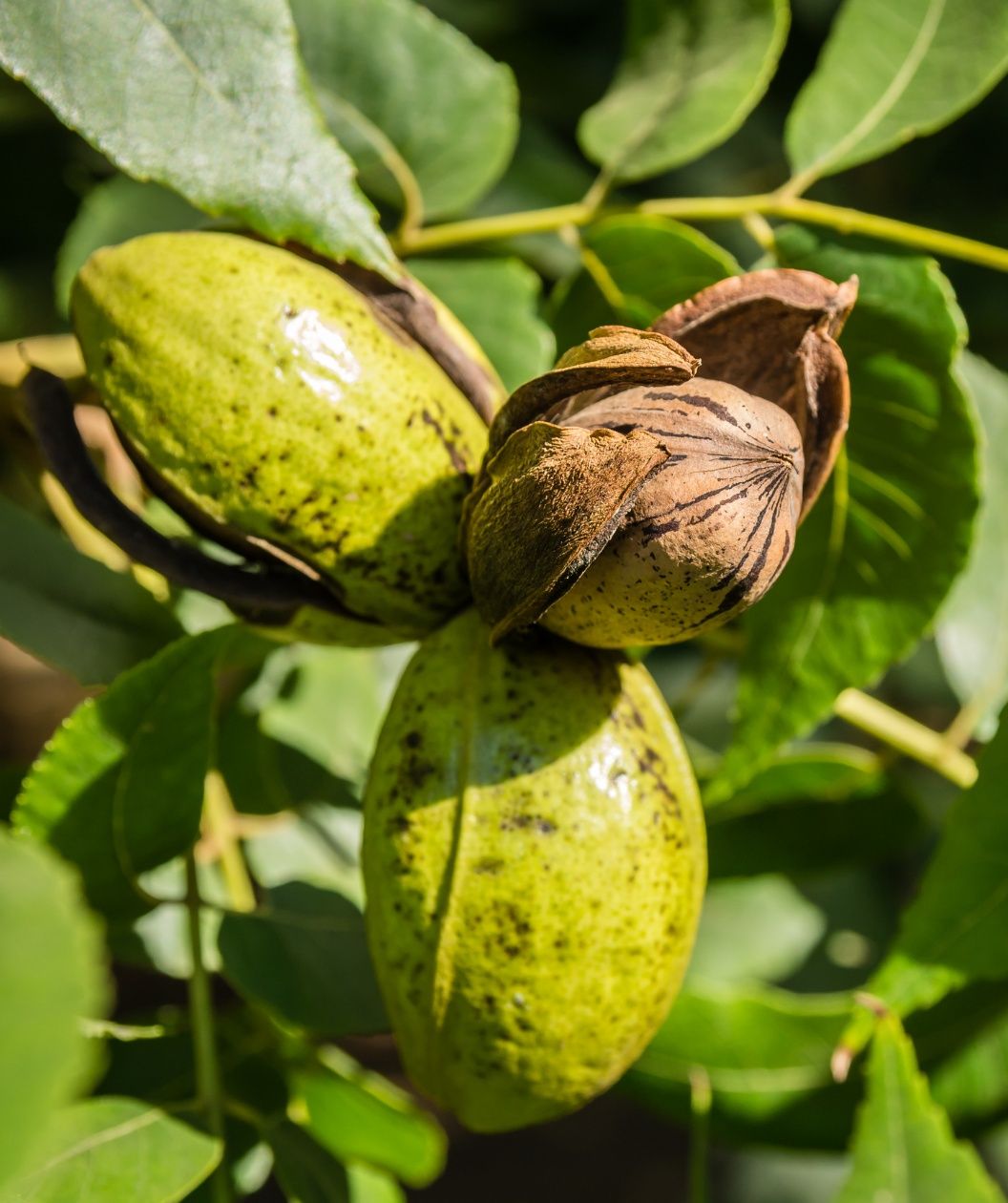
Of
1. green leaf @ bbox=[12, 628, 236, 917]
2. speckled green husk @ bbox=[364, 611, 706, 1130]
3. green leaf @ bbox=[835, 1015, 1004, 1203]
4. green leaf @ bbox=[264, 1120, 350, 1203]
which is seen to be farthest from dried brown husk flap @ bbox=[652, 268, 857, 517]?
green leaf @ bbox=[264, 1120, 350, 1203]

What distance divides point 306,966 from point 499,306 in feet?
2.53

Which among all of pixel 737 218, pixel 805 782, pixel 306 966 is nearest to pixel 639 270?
pixel 737 218

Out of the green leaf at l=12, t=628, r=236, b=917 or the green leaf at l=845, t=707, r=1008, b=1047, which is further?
the green leaf at l=845, t=707, r=1008, b=1047

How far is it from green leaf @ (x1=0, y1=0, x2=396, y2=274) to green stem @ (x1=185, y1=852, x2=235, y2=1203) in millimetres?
619

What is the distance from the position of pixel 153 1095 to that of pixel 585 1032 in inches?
19.2

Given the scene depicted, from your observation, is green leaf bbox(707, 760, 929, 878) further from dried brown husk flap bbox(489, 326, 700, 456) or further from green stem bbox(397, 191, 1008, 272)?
dried brown husk flap bbox(489, 326, 700, 456)

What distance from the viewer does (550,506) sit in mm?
910

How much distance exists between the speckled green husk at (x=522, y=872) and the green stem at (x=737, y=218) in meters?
0.58

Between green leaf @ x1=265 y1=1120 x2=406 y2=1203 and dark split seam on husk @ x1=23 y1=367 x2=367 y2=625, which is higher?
dark split seam on husk @ x1=23 y1=367 x2=367 y2=625

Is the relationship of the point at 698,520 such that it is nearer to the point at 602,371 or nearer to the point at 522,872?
the point at 602,371

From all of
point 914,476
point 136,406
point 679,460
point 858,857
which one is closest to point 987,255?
point 914,476

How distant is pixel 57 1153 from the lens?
1.02 m

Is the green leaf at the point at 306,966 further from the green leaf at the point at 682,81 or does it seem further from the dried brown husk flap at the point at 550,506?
the green leaf at the point at 682,81

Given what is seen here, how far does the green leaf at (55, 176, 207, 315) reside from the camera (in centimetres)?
155
